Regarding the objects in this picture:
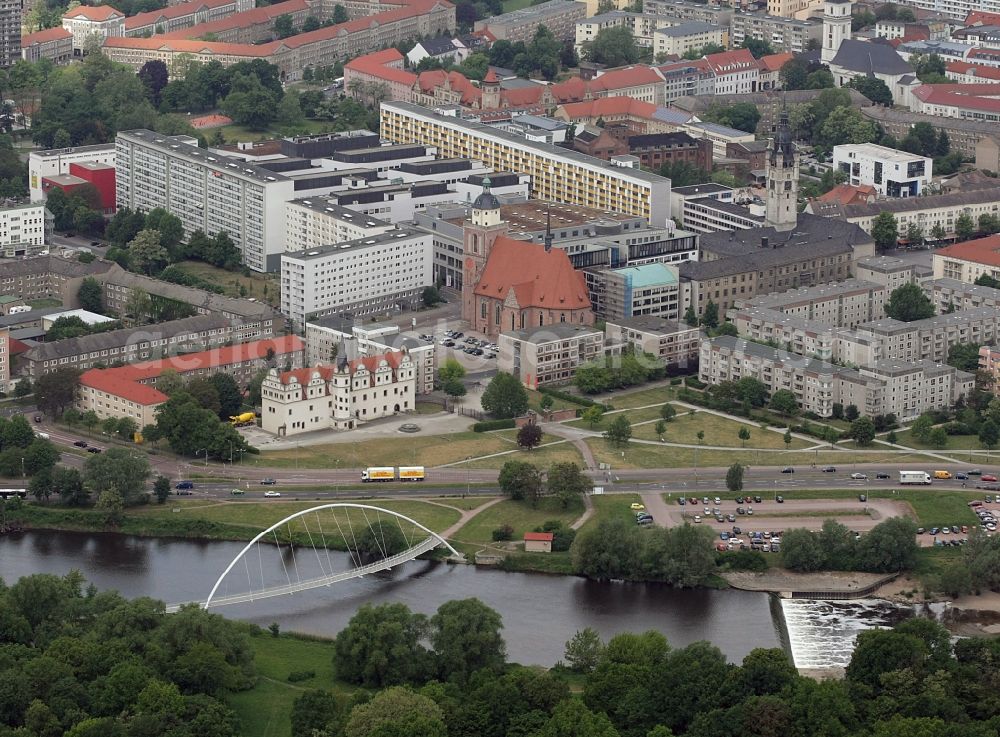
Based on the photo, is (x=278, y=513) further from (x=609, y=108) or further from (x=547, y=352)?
(x=609, y=108)

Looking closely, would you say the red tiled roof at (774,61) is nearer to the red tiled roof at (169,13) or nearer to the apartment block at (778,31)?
the apartment block at (778,31)

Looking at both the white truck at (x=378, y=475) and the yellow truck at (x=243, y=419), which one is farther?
the yellow truck at (x=243, y=419)

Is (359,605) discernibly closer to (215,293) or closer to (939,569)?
(939,569)

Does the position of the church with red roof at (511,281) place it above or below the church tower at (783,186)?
below

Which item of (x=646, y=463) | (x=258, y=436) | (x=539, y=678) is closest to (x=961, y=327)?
(x=646, y=463)

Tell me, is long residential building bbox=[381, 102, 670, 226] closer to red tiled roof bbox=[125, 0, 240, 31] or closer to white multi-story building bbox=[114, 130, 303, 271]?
white multi-story building bbox=[114, 130, 303, 271]

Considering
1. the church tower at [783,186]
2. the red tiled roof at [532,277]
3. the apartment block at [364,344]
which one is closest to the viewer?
the apartment block at [364,344]

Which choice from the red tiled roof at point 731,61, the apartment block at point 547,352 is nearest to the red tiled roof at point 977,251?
the apartment block at point 547,352

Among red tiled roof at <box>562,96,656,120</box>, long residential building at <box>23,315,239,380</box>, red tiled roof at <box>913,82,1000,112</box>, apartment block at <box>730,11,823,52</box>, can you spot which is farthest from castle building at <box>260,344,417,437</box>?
apartment block at <box>730,11,823,52</box>
